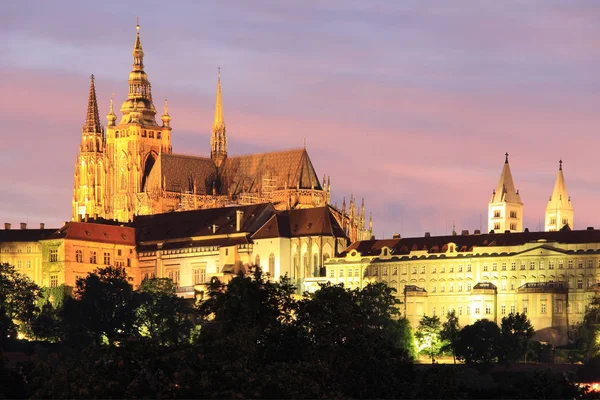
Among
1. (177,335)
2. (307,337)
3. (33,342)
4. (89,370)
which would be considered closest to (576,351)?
(177,335)

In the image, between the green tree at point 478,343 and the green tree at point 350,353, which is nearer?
the green tree at point 350,353

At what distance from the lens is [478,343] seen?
190375mm

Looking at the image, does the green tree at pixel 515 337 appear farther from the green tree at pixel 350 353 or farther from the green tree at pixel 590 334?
the green tree at pixel 350 353

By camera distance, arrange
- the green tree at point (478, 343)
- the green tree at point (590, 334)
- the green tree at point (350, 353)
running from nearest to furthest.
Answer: the green tree at point (350, 353)
the green tree at point (478, 343)
the green tree at point (590, 334)

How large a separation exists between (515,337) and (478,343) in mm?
3372

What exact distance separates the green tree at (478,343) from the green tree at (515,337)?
0.76 metres

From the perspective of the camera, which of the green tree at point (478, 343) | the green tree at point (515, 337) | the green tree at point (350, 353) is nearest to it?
the green tree at point (350, 353)

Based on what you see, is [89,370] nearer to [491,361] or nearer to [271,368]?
[271,368]

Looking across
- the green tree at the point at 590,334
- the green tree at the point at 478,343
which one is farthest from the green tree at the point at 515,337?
the green tree at the point at 590,334

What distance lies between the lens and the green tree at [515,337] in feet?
618

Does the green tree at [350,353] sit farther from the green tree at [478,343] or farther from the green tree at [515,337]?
the green tree at [515,337]

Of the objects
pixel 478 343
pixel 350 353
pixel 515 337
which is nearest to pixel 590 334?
pixel 515 337

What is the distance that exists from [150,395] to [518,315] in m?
106

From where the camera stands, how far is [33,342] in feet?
655
